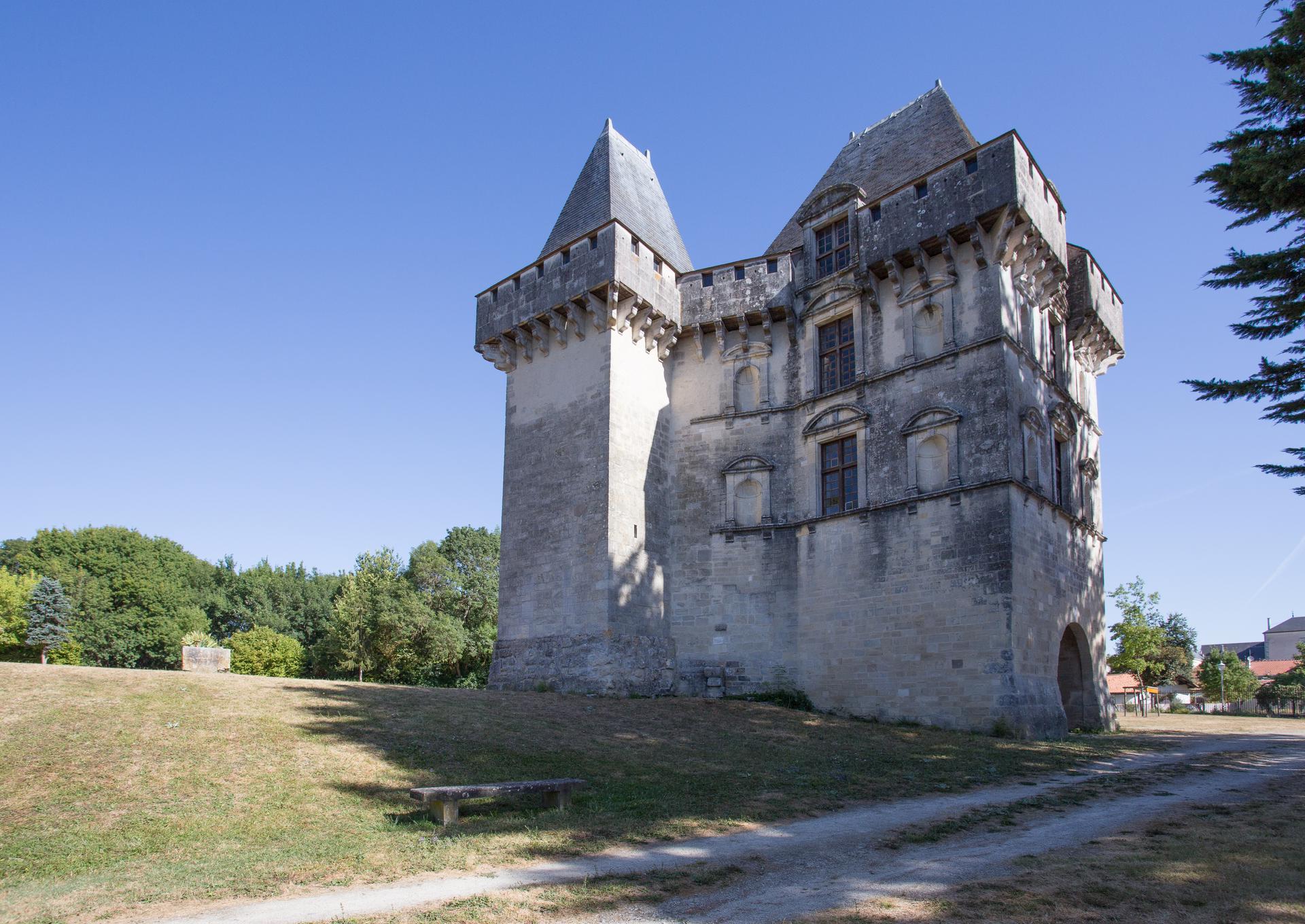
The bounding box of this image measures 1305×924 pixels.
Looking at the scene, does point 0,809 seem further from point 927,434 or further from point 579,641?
point 927,434

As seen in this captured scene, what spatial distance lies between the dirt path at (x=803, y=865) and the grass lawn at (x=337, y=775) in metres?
0.48

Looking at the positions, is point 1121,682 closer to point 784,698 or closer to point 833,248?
point 784,698

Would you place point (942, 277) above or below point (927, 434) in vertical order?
above

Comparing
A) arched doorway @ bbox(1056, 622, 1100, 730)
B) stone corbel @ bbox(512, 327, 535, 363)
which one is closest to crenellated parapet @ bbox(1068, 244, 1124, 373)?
arched doorway @ bbox(1056, 622, 1100, 730)

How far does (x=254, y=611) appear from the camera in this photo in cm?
4834

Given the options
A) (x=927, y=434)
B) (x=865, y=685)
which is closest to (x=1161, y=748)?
(x=865, y=685)

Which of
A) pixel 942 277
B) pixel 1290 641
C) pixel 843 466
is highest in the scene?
pixel 942 277

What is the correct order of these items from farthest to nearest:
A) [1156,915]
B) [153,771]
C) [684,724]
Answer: [684,724]
[153,771]
[1156,915]

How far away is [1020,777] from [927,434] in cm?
833

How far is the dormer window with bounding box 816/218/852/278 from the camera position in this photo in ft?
69.4

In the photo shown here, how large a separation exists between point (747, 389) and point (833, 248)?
13.6 feet

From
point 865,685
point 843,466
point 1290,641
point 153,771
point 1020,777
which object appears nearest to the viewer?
point 153,771

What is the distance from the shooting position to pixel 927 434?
1862cm

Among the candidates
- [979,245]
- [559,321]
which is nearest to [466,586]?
[559,321]
